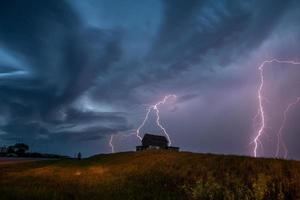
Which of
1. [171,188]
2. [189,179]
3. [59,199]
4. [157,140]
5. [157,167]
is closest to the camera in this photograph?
[59,199]

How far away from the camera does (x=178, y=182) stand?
24.8 meters

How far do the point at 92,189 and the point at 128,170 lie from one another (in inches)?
323

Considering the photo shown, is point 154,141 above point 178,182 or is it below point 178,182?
above

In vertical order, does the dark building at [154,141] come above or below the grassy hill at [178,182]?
above

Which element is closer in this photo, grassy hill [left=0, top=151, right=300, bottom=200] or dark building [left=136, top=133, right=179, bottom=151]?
grassy hill [left=0, top=151, right=300, bottom=200]

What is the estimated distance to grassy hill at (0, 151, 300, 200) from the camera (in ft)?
68.0

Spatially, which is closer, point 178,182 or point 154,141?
point 178,182

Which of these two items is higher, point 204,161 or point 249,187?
point 204,161

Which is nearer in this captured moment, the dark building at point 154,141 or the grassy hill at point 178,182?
the grassy hill at point 178,182

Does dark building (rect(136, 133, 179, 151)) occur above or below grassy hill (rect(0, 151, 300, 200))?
above

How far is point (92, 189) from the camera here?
2434 centimetres

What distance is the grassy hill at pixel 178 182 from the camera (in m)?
20.7

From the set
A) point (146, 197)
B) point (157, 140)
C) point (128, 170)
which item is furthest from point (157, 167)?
point (157, 140)

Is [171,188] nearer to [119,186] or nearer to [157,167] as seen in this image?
[119,186]
